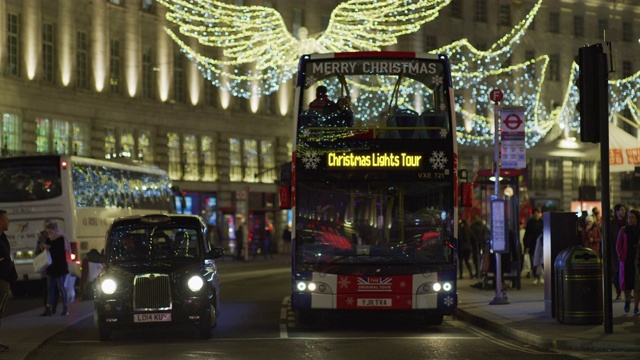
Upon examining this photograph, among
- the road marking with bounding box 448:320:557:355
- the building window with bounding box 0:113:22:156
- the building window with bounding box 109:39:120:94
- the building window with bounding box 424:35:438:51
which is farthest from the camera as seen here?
the building window with bounding box 424:35:438:51

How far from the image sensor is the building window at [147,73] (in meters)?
56.4

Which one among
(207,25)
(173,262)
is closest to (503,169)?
(173,262)

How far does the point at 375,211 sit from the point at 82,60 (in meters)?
34.9

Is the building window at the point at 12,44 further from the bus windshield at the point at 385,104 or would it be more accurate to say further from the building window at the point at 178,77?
the bus windshield at the point at 385,104

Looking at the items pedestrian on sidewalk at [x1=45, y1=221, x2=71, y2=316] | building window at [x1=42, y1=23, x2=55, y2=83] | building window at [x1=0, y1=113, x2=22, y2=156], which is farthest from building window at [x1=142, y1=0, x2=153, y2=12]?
pedestrian on sidewalk at [x1=45, y1=221, x2=71, y2=316]

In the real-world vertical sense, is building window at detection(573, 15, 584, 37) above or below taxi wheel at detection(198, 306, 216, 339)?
above

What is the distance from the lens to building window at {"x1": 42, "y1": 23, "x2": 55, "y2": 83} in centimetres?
4994

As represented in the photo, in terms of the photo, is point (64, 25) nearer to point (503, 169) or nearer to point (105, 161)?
point (105, 161)

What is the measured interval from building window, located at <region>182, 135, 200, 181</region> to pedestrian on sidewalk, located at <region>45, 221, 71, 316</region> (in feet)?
116

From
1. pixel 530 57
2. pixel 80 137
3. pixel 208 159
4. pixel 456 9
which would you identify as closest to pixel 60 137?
pixel 80 137

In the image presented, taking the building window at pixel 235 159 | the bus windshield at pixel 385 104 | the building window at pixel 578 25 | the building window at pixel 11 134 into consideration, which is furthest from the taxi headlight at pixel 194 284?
the building window at pixel 578 25

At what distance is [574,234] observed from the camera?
20578 millimetres

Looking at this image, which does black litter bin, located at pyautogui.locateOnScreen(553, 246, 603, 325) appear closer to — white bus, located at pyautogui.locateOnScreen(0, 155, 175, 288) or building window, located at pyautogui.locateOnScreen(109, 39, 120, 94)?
white bus, located at pyautogui.locateOnScreen(0, 155, 175, 288)

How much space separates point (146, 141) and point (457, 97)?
→ 21549 millimetres
